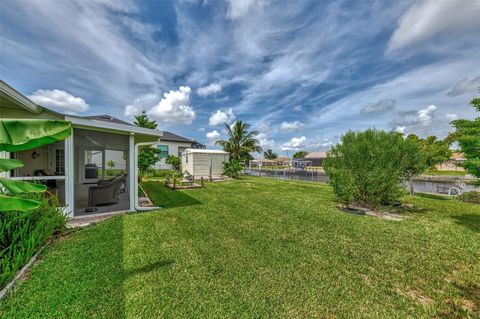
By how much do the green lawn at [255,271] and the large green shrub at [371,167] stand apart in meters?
1.66

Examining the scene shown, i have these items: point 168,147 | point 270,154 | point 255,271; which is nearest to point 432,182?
point 255,271

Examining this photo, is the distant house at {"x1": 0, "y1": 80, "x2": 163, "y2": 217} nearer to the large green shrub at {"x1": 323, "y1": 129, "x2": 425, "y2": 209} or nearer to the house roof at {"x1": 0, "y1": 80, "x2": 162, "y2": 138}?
the house roof at {"x1": 0, "y1": 80, "x2": 162, "y2": 138}

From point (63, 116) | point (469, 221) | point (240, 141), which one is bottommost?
point (469, 221)

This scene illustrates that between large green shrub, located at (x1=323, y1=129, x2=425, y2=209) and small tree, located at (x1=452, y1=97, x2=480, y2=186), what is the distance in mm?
Answer: 1837

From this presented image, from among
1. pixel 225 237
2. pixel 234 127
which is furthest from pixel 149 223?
pixel 234 127

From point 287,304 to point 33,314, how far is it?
296cm

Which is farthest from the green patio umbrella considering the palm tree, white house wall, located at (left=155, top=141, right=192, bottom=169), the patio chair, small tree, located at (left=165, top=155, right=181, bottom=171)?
white house wall, located at (left=155, top=141, right=192, bottom=169)

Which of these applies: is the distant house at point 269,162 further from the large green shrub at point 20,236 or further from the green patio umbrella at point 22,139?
the green patio umbrella at point 22,139

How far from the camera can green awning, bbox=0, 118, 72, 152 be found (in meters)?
1.79

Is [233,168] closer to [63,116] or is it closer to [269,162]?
[63,116]

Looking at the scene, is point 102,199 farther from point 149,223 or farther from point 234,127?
point 234,127

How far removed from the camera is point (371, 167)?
7.38 m

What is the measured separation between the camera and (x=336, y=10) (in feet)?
26.9

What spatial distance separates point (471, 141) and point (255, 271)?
6467 mm
